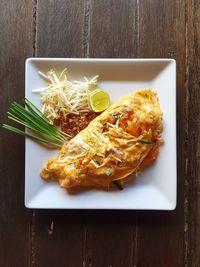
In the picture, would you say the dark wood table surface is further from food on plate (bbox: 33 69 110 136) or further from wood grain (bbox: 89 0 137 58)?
food on plate (bbox: 33 69 110 136)

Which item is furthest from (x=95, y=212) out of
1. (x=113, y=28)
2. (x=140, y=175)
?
(x=113, y=28)

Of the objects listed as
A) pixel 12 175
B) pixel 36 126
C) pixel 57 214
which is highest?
pixel 36 126

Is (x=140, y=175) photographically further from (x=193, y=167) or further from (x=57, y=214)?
(x=57, y=214)

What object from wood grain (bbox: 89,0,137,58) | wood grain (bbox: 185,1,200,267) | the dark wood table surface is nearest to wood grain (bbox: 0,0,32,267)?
the dark wood table surface

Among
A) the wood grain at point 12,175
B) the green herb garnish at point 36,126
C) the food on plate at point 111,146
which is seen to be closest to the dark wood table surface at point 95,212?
the wood grain at point 12,175

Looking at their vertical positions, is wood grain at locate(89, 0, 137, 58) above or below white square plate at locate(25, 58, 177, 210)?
above

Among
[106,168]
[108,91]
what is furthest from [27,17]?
[106,168]
